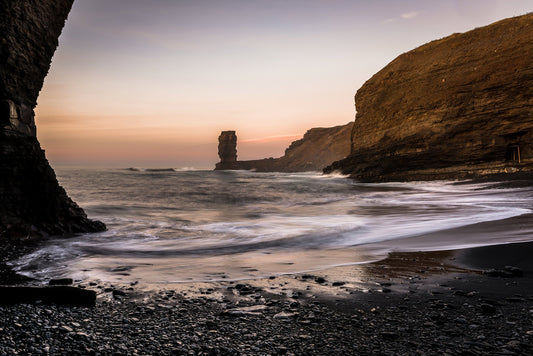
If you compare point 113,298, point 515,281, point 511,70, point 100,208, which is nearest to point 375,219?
point 515,281

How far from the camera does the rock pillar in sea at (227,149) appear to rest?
12938cm

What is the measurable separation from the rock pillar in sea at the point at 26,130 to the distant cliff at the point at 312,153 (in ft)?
365

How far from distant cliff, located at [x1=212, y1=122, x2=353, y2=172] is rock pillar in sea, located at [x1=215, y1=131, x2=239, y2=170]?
1770mm

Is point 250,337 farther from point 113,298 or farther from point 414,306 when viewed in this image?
point 113,298

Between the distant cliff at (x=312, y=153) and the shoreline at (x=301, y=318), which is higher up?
the distant cliff at (x=312, y=153)

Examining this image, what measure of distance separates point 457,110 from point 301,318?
31.8 m

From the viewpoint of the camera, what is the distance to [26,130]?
6.85 metres

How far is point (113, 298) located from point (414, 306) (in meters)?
2.64

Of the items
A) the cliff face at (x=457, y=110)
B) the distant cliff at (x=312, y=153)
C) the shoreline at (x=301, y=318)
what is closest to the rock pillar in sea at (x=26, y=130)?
the shoreline at (x=301, y=318)

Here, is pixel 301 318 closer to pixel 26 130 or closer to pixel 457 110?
pixel 26 130

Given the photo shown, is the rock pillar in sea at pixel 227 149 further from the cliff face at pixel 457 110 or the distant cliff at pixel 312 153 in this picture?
the cliff face at pixel 457 110

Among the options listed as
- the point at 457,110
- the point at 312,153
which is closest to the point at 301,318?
the point at 457,110

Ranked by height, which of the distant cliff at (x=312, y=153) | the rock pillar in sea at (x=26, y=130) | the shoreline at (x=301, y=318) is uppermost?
the distant cliff at (x=312, y=153)

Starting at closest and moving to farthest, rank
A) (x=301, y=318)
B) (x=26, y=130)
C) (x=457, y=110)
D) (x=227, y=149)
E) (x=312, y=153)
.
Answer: (x=301, y=318) < (x=26, y=130) < (x=457, y=110) < (x=312, y=153) < (x=227, y=149)
